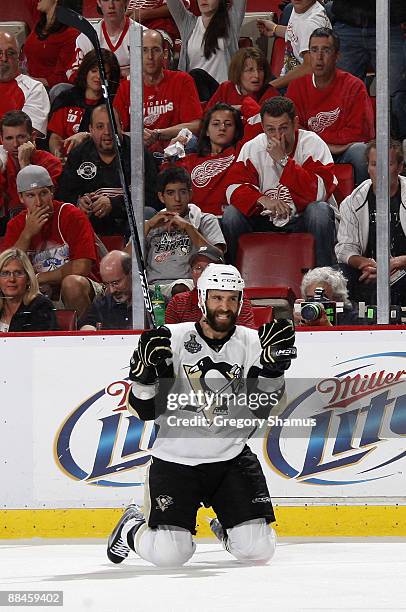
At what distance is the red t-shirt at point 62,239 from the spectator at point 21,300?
13.9 inches

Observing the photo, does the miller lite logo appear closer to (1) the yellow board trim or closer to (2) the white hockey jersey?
(1) the yellow board trim

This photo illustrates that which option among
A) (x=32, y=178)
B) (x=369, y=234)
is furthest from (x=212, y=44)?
(x=369, y=234)

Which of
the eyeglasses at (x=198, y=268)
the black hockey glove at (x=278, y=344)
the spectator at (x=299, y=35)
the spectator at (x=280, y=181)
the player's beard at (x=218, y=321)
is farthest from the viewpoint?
the spectator at (x=299, y=35)

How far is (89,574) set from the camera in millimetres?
4113

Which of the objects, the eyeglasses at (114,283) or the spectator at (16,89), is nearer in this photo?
the eyeglasses at (114,283)

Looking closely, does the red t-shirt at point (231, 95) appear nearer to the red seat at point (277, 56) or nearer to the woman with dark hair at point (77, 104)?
the red seat at point (277, 56)

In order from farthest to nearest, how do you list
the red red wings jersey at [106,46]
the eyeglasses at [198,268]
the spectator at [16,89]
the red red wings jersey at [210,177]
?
1. the spectator at [16,89]
2. the red red wings jersey at [106,46]
3. the red red wings jersey at [210,177]
4. the eyeglasses at [198,268]

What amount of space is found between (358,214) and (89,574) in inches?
88.4

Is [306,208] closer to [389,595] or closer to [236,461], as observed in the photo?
[236,461]

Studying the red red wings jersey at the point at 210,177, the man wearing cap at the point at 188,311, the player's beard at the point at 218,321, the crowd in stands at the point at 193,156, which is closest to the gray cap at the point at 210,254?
the crowd in stands at the point at 193,156

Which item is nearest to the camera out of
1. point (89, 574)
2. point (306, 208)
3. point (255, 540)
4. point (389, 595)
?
point (389, 595)

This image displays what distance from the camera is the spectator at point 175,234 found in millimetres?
5723

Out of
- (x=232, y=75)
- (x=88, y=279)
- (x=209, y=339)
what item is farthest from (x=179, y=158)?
(x=209, y=339)

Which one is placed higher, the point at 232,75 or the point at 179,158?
the point at 232,75
